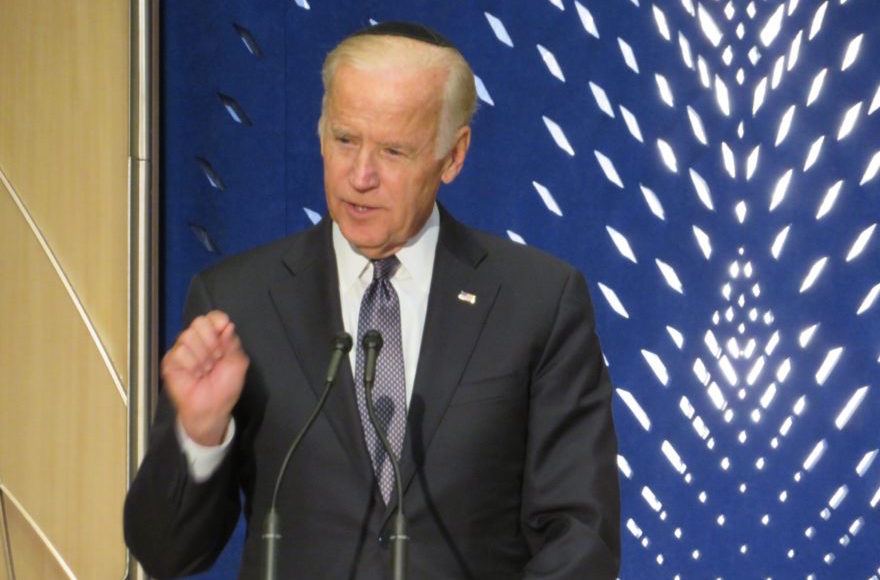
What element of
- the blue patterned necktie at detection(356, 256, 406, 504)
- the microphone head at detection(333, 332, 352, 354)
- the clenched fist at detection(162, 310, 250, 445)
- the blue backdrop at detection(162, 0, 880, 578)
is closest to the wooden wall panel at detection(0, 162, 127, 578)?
the blue backdrop at detection(162, 0, 880, 578)

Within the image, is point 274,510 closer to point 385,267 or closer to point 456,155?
point 385,267

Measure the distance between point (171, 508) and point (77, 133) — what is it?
1.74m

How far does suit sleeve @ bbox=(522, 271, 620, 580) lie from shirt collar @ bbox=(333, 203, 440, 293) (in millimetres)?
213

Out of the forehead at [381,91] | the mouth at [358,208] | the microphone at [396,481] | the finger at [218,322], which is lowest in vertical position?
the microphone at [396,481]

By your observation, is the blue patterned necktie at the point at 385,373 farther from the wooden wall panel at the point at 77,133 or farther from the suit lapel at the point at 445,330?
the wooden wall panel at the point at 77,133

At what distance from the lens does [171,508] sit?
203 centimetres

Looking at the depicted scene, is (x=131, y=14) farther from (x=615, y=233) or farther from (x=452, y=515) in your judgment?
(x=452, y=515)

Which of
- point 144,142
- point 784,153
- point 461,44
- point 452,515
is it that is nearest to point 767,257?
point 784,153

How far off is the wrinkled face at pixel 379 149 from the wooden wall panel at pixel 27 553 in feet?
5.99

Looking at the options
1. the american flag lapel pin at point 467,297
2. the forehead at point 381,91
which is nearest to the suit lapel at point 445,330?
the american flag lapel pin at point 467,297

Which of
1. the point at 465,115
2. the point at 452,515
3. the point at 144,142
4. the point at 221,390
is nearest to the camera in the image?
the point at 221,390

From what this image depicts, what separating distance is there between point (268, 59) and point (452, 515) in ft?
6.01

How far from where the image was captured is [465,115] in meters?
2.25

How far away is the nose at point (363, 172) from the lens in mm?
2092
